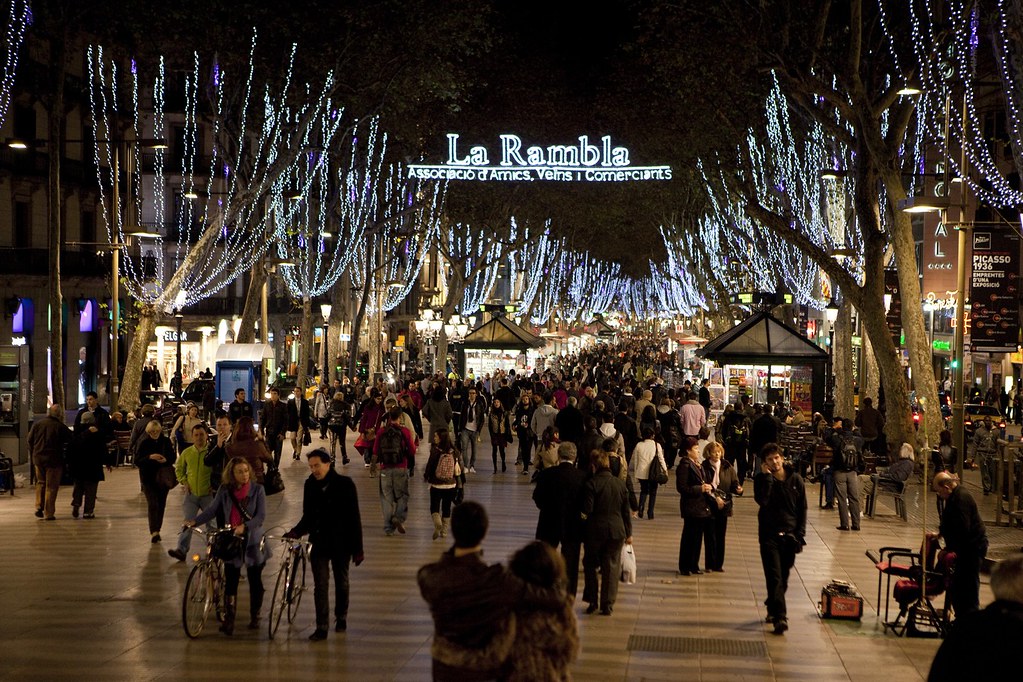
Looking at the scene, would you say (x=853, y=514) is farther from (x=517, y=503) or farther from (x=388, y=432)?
(x=388, y=432)

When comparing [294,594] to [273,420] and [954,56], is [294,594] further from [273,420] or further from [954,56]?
[954,56]

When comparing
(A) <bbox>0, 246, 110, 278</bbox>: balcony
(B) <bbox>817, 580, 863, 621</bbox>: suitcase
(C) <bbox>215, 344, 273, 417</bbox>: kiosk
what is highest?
(A) <bbox>0, 246, 110, 278</bbox>: balcony

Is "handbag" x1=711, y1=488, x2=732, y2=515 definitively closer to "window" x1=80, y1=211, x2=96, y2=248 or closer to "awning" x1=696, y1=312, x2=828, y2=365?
"awning" x1=696, y1=312, x2=828, y2=365

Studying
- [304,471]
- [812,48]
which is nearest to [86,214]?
[304,471]

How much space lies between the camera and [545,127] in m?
48.0

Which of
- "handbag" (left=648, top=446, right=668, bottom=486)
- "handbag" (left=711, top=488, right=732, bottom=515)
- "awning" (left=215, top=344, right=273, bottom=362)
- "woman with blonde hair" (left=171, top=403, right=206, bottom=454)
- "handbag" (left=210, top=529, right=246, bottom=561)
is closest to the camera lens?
"handbag" (left=210, top=529, right=246, bottom=561)

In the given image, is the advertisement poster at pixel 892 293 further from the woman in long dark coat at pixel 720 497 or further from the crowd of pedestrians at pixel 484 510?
the woman in long dark coat at pixel 720 497

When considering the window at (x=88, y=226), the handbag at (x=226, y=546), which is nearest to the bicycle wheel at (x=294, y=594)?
the handbag at (x=226, y=546)

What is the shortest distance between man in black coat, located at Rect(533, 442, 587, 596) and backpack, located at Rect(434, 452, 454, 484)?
3.61 m

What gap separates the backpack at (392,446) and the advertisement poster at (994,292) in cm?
1061

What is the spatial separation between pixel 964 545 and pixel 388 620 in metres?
4.81

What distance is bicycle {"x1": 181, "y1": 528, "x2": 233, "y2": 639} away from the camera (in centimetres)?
1031

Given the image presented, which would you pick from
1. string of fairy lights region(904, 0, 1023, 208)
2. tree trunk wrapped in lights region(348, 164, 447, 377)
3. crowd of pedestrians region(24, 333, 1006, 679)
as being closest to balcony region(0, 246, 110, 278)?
tree trunk wrapped in lights region(348, 164, 447, 377)

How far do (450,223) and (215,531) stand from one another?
48.5m
